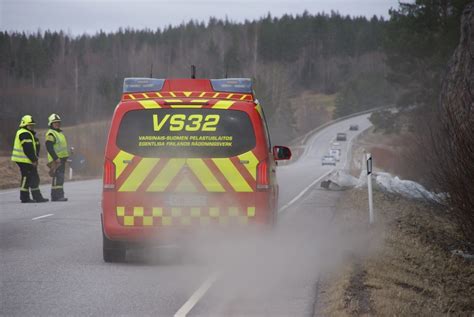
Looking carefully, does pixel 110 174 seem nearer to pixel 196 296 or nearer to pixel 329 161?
pixel 196 296

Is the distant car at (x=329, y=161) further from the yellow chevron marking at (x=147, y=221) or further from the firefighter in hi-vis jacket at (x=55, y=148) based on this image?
the yellow chevron marking at (x=147, y=221)

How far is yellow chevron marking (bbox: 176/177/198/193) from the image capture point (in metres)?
9.54

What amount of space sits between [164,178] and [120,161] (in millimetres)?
530

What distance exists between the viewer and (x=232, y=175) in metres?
9.63

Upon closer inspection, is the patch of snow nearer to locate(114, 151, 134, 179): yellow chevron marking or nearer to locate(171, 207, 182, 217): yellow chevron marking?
locate(171, 207, 182, 217): yellow chevron marking

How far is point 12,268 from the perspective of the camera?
9398mm

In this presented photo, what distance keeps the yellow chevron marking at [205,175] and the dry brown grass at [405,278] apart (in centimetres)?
166

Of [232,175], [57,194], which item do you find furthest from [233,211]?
[57,194]

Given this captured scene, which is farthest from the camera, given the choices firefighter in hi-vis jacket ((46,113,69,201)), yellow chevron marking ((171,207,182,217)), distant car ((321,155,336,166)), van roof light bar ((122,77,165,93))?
distant car ((321,155,336,166))

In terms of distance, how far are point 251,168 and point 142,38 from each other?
135599 millimetres

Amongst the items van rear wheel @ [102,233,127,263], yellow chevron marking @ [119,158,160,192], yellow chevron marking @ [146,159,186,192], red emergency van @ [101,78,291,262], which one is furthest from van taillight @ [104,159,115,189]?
van rear wheel @ [102,233,127,263]

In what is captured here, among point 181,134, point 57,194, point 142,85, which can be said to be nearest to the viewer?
point 181,134

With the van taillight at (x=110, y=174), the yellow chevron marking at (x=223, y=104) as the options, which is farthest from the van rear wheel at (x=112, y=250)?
the yellow chevron marking at (x=223, y=104)

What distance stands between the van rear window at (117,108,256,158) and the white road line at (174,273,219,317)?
1480 mm
